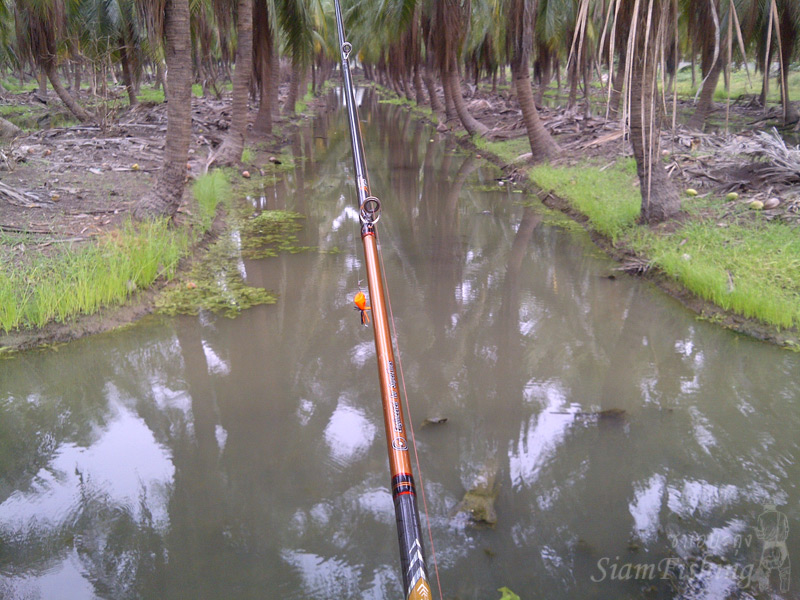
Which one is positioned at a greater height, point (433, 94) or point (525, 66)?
point (433, 94)

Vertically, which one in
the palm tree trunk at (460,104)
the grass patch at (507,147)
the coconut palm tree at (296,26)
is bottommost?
the grass patch at (507,147)

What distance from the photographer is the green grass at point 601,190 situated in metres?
9.26

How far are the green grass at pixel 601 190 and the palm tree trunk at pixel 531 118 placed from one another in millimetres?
648

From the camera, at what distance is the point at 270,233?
9656mm

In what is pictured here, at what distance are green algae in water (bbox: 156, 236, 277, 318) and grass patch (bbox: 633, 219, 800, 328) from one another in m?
4.68

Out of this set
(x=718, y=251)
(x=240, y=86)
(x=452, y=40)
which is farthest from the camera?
(x=452, y=40)

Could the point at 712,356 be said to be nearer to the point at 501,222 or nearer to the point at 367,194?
the point at 367,194

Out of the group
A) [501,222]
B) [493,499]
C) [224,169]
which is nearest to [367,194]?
[493,499]

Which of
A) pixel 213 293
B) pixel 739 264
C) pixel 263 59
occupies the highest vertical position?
pixel 263 59

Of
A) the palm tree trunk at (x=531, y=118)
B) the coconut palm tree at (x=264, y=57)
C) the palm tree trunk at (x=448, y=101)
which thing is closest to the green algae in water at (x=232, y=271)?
the palm tree trunk at (x=531, y=118)

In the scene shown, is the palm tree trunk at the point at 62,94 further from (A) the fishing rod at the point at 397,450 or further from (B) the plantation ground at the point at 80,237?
(A) the fishing rod at the point at 397,450

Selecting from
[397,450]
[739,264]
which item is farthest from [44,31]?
[397,450]

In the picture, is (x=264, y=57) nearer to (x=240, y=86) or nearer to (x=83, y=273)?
(x=240, y=86)

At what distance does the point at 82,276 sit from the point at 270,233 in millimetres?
3738
